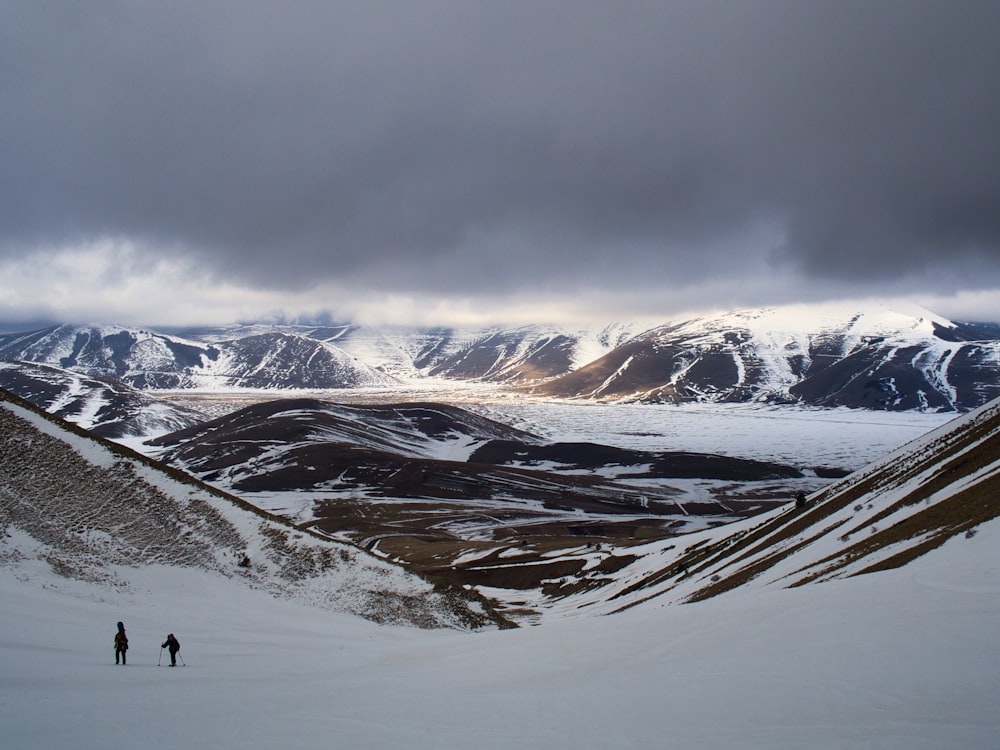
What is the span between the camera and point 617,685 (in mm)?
13922

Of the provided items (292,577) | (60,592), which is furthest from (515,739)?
(292,577)

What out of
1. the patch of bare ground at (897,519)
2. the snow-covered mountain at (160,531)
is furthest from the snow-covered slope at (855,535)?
the snow-covered mountain at (160,531)

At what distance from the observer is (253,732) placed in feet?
37.7

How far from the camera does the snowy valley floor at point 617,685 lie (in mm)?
10164

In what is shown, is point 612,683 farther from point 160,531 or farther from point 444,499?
point 444,499

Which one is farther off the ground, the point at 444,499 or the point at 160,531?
the point at 160,531

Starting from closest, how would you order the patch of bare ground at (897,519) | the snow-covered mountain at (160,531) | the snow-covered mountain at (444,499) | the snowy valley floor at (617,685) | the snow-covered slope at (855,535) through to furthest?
the snowy valley floor at (617,685)
the patch of bare ground at (897,519)
the snow-covered slope at (855,535)
the snow-covered mountain at (160,531)
the snow-covered mountain at (444,499)

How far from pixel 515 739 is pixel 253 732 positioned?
500cm

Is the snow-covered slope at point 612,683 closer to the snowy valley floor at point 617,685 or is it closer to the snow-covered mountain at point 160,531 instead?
the snowy valley floor at point 617,685

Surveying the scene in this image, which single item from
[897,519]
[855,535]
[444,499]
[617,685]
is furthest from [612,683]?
[444,499]

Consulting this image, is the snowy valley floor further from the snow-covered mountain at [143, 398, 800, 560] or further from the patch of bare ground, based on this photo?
the snow-covered mountain at [143, 398, 800, 560]

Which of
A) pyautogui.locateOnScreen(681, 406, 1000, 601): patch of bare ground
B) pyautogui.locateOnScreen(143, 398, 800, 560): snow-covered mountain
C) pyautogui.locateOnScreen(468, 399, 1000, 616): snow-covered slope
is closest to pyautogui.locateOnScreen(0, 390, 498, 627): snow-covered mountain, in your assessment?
pyautogui.locateOnScreen(468, 399, 1000, 616): snow-covered slope

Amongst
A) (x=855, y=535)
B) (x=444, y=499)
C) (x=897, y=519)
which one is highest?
(x=897, y=519)

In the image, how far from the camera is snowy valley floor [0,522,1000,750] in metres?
10.2
